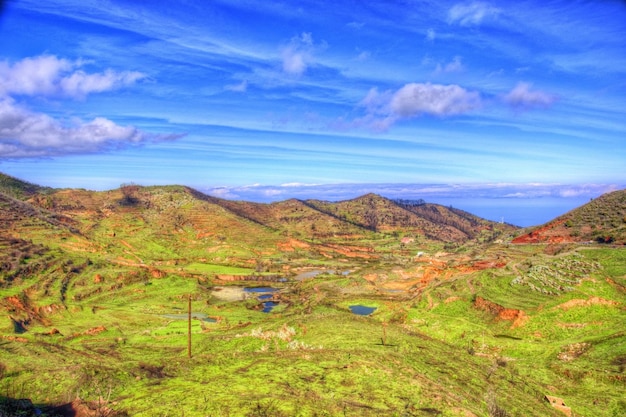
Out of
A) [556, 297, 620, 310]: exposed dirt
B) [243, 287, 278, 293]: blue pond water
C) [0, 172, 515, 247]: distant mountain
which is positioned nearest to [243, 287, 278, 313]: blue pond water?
[243, 287, 278, 293]: blue pond water

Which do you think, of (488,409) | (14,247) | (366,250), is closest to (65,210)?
(14,247)

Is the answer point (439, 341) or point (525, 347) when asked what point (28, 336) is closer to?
point (439, 341)

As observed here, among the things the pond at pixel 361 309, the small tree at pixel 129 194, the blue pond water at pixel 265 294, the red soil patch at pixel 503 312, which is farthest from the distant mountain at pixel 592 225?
the small tree at pixel 129 194

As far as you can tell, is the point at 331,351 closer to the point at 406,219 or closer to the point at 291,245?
the point at 291,245

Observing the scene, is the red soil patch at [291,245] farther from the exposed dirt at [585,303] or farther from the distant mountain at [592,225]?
the exposed dirt at [585,303]

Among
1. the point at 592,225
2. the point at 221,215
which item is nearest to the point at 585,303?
the point at 592,225

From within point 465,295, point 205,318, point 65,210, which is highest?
point 65,210
